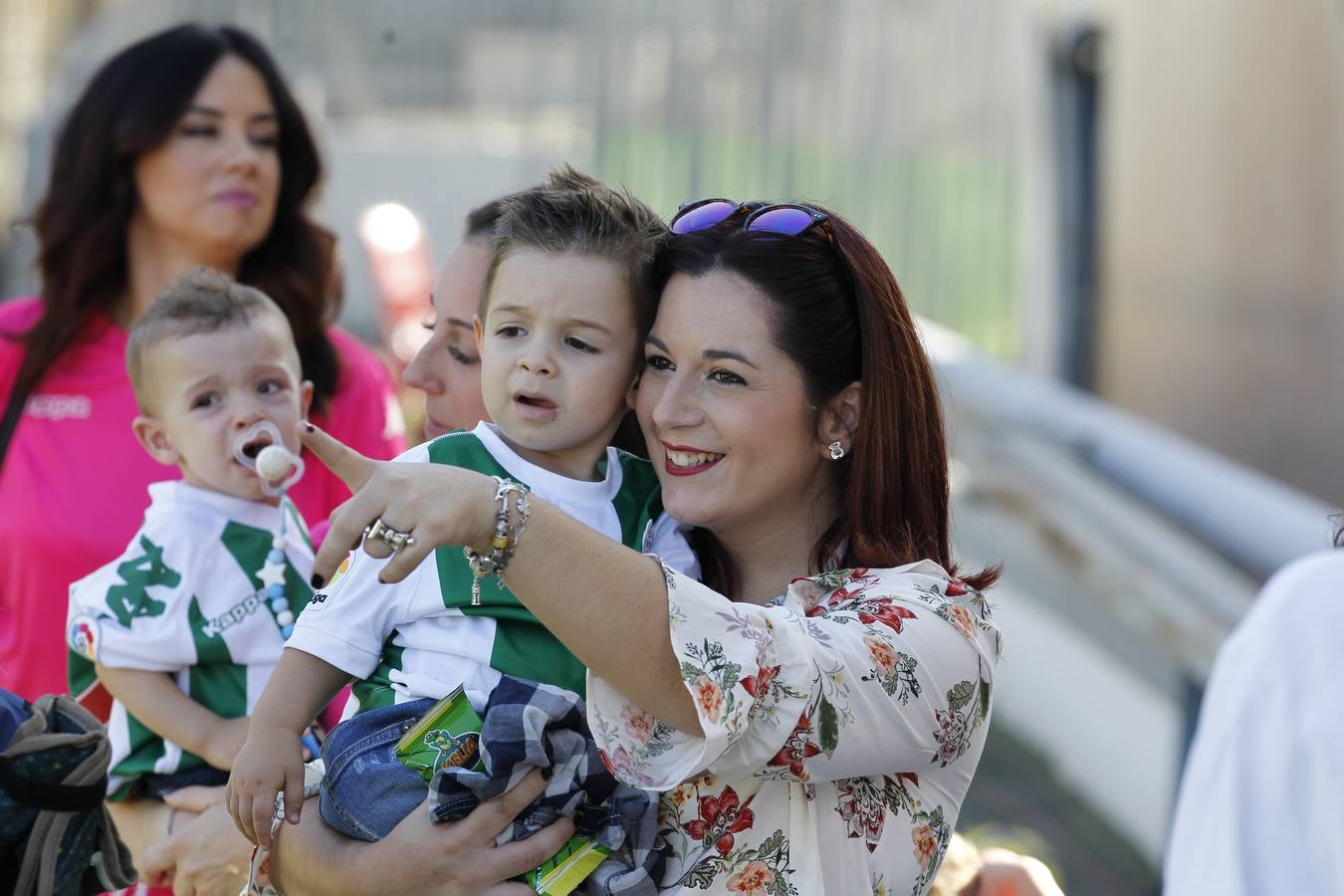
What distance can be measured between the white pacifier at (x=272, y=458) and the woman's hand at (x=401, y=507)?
55 cm

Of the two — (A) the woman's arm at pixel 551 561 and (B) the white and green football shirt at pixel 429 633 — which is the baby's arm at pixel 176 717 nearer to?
(B) the white and green football shirt at pixel 429 633

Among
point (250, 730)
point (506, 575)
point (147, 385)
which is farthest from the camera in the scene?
point (147, 385)

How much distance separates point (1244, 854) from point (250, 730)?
1282 millimetres

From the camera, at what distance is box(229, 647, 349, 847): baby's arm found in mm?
2010

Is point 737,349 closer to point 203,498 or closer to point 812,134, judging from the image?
point 203,498

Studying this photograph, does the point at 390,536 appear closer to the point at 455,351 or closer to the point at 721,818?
the point at 721,818

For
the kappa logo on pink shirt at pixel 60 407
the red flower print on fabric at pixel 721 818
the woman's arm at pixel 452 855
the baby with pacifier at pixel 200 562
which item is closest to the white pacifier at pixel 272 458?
the baby with pacifier at pixel 200 562

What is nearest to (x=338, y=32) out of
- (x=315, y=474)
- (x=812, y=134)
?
(x=812, y=134)

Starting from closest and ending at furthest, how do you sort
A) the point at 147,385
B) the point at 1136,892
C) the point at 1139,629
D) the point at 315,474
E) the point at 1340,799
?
A: the point at 1340,799 → the point at 147,385 → the point at 315,474 → the point at 1139,629 → the point at 1136,892

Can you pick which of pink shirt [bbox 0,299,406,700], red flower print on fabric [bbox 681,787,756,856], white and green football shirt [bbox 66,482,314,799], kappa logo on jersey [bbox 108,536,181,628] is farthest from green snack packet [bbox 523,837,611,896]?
pink shirt [bbox 0,299,406,700]

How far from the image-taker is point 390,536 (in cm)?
161

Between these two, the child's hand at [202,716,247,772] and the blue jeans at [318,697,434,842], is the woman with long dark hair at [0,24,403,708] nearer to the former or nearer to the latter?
the child's hand at [202,716,247,772]

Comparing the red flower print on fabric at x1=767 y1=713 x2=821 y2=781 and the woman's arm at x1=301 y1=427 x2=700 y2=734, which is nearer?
the woman's arm at x1=301 y1=427 x2=700 y2=734

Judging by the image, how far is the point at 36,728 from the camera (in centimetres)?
207
